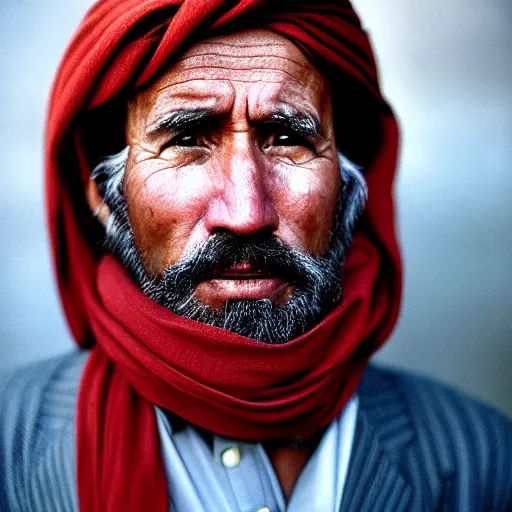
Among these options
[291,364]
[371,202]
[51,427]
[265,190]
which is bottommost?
[51,427]

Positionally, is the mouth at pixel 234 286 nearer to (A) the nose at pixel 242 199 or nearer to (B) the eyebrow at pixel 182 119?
(A) the nose at pixel 242 199

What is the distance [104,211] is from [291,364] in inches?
26.8

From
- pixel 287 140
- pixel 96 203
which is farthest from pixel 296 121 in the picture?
pixel 96 203

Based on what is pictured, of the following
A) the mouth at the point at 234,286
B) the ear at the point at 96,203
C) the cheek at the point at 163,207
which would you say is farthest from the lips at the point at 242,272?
the ear at the point at 96,203

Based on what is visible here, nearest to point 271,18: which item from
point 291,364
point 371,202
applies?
point 371,202

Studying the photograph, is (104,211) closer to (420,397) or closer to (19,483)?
(19,483)

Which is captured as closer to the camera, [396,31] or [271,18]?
[271,18]

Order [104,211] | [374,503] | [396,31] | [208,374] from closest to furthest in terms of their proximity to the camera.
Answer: [208,374], [374,503], [104,211], [396,31]

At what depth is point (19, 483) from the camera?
1.59m

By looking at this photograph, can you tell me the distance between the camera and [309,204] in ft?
5.60

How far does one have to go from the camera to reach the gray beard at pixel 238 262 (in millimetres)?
1618

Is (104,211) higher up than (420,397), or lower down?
higher up

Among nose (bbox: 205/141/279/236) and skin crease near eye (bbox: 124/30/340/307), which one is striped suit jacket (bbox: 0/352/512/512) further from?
nose (bbox: 205/141/279/236)

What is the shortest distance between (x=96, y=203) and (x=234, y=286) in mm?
501
